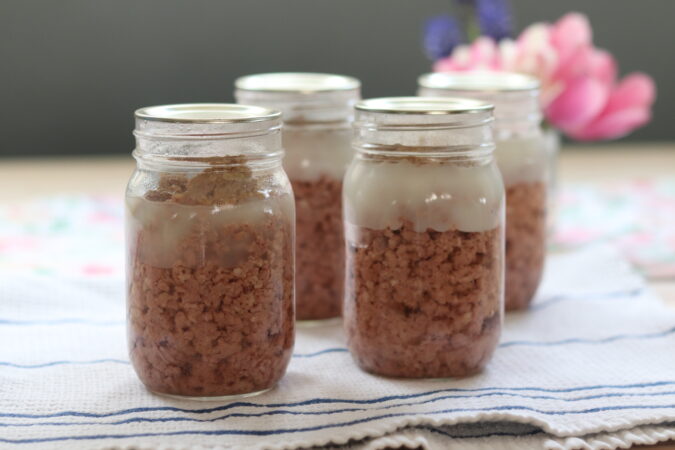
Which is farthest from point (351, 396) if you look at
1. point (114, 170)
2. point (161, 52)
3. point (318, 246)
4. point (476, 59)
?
point (161, 52)

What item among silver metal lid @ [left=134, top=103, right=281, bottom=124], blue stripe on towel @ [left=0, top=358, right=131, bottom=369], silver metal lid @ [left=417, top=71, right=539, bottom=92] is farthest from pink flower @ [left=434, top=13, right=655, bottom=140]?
blue stripe on towel @ [left=0, top=358, right=131, bottom=369]

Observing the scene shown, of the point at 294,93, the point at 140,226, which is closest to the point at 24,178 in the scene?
the point at 294,93

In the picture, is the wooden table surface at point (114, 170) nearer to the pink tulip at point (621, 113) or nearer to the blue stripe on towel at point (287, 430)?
the pink tulip at point (621, 113)

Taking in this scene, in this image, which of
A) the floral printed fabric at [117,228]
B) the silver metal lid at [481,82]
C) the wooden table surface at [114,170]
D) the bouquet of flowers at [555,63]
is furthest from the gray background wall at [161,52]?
the silver metal lid at [481,82]

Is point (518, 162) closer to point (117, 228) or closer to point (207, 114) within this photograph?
point (207, 114)

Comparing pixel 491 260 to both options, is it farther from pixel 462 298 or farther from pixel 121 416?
pixel 121 416
